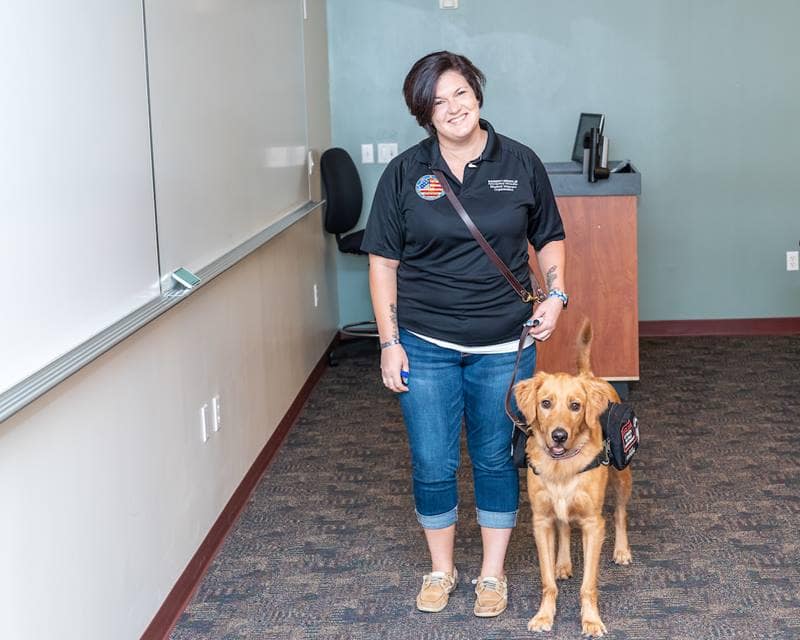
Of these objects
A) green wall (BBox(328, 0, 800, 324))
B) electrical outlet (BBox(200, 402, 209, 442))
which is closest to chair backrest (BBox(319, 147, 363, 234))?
green wall (BBox(328, 0, 800, 324))

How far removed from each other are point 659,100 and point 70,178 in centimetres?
465

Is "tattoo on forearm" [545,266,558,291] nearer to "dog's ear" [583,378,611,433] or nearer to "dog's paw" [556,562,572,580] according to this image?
"dog's ear" [583,378,611,433]

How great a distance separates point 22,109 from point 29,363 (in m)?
0.46

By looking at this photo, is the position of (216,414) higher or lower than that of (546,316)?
lower

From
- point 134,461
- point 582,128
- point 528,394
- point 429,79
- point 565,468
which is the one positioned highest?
point 429,79

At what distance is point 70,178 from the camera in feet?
7.45

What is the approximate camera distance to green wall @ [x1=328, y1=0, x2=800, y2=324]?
6223 millimetres

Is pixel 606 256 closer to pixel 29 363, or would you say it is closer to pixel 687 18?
pixel 687 18

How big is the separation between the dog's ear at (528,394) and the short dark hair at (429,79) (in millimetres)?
692

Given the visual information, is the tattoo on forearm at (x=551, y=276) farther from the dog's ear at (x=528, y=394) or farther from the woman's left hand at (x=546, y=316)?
the dog's ear at (x=528, y=394)

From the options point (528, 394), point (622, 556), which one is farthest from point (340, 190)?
point (528, 394)

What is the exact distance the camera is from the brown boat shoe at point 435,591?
307cm

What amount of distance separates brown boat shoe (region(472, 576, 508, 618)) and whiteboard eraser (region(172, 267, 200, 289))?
1134 millimetres

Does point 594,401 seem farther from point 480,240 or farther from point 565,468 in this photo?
point 480,240
